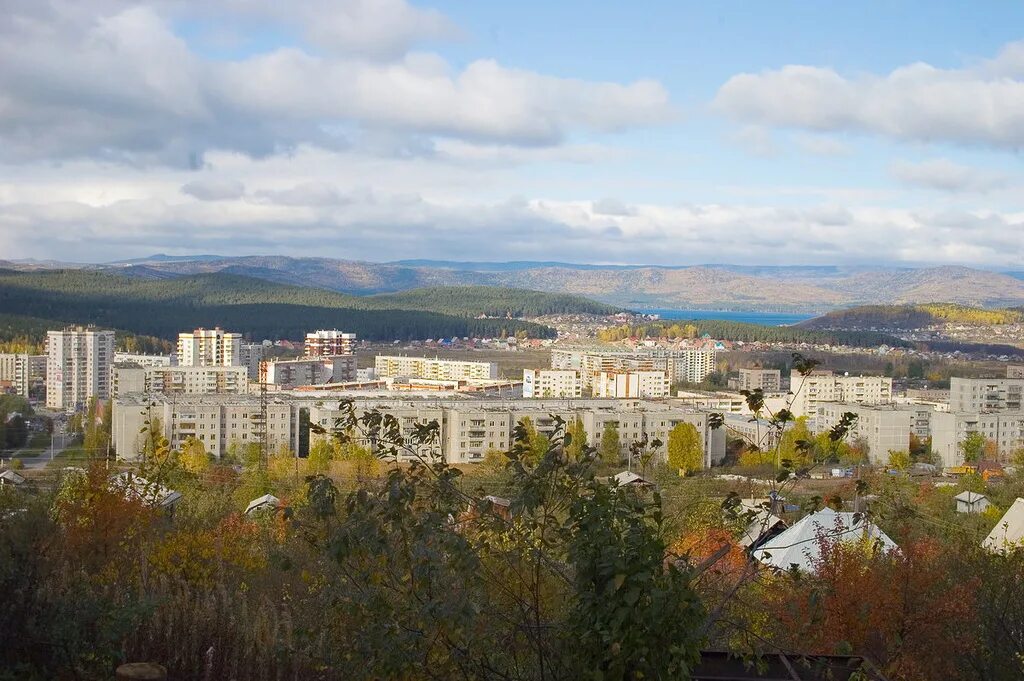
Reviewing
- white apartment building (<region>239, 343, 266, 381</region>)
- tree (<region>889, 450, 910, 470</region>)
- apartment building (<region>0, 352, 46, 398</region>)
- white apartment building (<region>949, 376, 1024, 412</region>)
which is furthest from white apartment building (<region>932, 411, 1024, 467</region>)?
apartment building (<region>0, 352, 46, 398</region>)

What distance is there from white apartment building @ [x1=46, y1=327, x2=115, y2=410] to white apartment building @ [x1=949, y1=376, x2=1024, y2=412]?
1080 inches

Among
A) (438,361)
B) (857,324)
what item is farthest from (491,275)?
(438,361)

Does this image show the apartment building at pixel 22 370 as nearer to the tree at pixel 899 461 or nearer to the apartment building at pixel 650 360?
the apartment building at pixel 650 360

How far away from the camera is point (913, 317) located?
232 ft

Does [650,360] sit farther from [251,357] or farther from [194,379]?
[251,357]

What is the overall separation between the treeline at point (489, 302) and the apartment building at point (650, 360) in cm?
3088

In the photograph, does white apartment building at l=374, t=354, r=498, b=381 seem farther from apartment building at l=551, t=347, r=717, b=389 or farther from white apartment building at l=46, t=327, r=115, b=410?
white apartment building at l=46, t=327, r=115, b=410

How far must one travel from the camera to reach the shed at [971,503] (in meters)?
14.0

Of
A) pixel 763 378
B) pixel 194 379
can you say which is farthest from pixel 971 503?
pixel 194 379

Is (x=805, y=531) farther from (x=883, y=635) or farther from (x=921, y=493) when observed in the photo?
(x=921, y=493)

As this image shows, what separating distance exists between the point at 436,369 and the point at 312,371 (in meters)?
5.24

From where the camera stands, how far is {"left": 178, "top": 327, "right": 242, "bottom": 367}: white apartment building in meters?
43.6

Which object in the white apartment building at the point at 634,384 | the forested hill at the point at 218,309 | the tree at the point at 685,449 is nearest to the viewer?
the tree at the point at 685,449

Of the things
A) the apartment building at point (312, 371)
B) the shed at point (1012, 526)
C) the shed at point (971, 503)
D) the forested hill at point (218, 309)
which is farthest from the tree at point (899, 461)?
the forested hill at point (218, 309)
